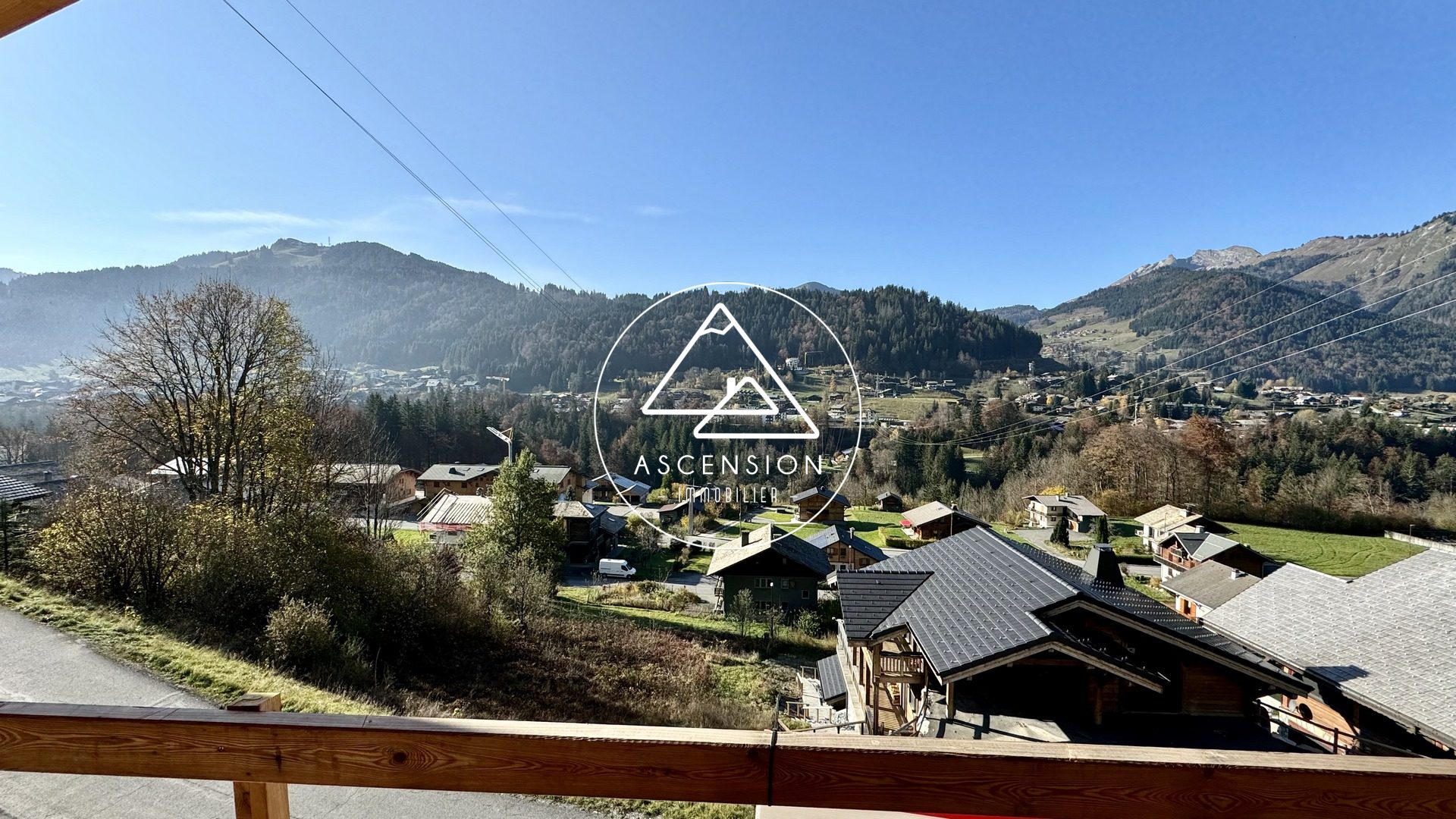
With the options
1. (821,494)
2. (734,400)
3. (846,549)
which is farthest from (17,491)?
(846,549)

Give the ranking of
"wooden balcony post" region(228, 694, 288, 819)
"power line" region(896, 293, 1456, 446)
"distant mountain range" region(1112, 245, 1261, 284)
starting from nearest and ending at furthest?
"wooden balcony post" region(228, 694, 288, 819)
"power line" region(896, 293, 1456, 446)
"distant mountain range" region(1112, 245, 1261, 284)

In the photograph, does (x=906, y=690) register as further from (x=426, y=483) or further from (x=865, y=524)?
(x=426, y=483)

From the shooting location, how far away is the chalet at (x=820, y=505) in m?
11.5

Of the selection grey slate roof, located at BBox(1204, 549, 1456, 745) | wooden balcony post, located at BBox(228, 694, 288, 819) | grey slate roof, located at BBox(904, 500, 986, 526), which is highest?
wooden balcony post, located at BBox(228, 694, 288, 819)

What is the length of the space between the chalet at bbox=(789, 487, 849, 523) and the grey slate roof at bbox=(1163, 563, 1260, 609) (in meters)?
9.88

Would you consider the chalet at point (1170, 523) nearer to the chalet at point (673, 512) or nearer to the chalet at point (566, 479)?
the chalet at point (673, 512)

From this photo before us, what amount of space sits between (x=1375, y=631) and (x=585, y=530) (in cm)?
2357

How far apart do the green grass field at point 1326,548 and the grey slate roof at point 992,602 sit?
10091mm

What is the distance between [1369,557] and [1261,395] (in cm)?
2165

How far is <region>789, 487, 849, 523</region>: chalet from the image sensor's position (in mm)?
11523

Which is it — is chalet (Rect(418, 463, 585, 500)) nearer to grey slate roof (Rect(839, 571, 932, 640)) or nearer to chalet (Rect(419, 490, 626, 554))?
chalet (Rect(419, 490, 626, 554))
